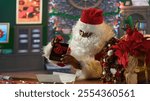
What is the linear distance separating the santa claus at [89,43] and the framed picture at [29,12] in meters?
1.90

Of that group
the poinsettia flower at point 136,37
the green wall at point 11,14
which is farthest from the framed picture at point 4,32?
the poinsettia flower at point 136,37

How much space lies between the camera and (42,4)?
10.3 ft

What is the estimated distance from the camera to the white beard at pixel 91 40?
1152 mm

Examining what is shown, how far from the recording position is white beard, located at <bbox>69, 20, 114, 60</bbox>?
1152 millimetres

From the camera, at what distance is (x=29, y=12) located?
9.86 ft

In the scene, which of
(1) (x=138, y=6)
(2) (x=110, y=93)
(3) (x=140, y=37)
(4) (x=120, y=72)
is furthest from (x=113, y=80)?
(1) (x=138, y=6)

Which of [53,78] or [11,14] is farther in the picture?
[11,14]

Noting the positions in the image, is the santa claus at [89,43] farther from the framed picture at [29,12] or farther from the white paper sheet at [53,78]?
the framed picture at [29,12]

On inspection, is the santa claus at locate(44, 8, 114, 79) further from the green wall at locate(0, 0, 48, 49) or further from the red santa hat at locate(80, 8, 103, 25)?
the green wall at locate(0, 0, 48, 49)

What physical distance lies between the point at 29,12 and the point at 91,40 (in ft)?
6.40

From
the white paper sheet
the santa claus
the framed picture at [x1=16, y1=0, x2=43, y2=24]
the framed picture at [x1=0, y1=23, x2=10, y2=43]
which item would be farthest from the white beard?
the framed picture at [x1=0, y1=23, x2=10, y2=43]

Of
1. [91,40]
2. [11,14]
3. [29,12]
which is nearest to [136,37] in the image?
[91,40]

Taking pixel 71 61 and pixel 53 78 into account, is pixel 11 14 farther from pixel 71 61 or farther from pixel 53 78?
pixel 53 78

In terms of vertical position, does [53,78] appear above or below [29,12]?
below
